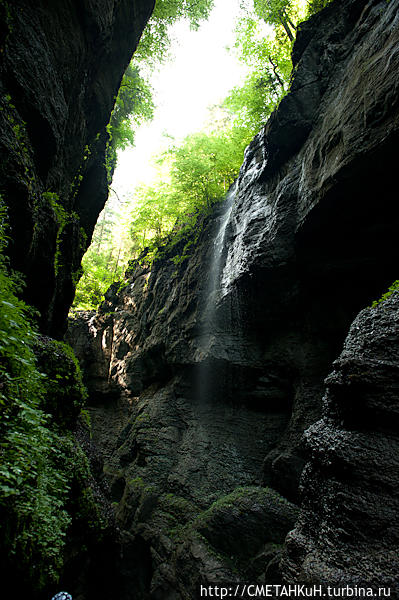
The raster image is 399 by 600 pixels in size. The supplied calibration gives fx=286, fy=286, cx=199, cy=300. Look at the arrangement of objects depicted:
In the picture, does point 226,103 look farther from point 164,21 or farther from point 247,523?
point 247,523

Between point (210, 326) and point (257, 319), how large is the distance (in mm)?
1847

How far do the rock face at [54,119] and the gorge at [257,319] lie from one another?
1.9 inches

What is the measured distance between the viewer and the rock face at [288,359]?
3512 millimetres

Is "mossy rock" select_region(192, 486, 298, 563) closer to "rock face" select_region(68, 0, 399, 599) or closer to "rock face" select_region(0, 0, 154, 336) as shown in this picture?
"rock face" select_region(68, 0, 399, 599)

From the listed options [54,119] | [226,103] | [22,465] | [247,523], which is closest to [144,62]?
[226,103]

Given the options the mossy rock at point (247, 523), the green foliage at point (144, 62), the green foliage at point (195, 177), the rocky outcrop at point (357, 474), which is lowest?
the mossy rock at point (247, 523)

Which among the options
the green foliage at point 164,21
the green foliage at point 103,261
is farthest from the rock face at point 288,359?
the green foliage at point 103,261

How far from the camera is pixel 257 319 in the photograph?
9.35m

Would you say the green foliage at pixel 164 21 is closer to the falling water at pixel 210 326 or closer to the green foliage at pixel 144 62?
the green foliage at pixel 144 62

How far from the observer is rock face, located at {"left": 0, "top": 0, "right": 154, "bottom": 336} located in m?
4.55

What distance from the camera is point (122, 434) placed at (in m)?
13.2

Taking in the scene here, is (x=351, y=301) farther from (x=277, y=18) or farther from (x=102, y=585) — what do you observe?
(x=277, y=18)

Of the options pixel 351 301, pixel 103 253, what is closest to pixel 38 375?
pixel 351 301

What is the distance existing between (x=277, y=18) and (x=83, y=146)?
10718 millimetres
